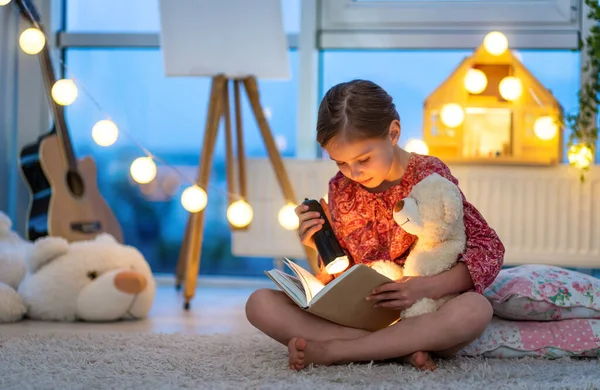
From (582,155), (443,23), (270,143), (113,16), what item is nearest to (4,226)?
(270,143)

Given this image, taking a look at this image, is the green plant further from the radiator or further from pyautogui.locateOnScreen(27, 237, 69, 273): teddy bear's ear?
pyautogui.locateOnScreen(27, 237, 69, 273): teddy bear's ear

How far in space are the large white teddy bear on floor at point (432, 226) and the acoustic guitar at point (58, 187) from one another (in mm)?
1400

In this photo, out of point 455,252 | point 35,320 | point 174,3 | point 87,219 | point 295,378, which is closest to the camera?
point 295,378

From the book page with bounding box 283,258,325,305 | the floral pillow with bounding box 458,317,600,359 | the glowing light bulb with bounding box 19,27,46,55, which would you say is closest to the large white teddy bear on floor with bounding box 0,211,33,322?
the glowing light bulb with bounding box 19,27,46,55

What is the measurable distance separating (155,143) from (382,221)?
161 centimetres

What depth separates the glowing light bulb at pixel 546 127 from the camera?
2.40m

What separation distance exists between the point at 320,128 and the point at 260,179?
1243 millimetres

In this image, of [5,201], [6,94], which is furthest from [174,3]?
[5,201]

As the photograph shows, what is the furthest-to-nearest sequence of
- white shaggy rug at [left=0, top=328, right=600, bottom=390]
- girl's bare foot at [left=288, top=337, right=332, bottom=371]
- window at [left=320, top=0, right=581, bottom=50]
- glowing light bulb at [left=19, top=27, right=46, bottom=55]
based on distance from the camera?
1. window at [left=320, top=0, right=581, bottom=50]
2. glowing light bulb at [left=19, top=27, right=46, bottom=55]
3. girl's bare foot at [left=288, top=337, right=332, bottom=371]
4. white shaggy rug at [left=0, top=328, right=600, bottom=390]

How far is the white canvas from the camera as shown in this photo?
2.25 metres

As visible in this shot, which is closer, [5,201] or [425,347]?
[425,347]

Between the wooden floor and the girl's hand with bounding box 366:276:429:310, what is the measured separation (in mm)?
656

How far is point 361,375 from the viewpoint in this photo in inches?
50.7

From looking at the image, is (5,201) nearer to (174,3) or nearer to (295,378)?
(174,3)
